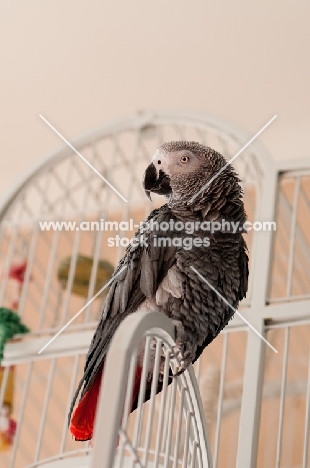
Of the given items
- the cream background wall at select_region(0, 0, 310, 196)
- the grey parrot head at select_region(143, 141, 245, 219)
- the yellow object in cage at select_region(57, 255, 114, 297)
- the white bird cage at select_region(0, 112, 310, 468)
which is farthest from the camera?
the cream background wall at select_region(0, 0, 310, 196)

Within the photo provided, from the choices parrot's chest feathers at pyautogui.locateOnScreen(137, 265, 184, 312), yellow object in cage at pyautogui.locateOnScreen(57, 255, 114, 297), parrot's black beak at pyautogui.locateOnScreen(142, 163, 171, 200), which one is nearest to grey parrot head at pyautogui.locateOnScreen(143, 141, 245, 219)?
parrot's black beak at pyautogui.locateOnScreen(142, 163, 171, 200)

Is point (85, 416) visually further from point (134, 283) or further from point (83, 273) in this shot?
point (83, 273)

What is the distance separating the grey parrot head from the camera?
995mm

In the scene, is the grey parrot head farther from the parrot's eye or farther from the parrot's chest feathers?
the parrot's chest feathers

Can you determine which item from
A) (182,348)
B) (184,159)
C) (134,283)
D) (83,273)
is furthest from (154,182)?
(83,273)

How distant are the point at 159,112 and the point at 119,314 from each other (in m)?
0.73

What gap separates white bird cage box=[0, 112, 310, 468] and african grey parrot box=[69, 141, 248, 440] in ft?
0.36

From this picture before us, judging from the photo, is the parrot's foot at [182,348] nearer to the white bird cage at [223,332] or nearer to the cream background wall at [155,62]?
the white bird cage at [223,332]

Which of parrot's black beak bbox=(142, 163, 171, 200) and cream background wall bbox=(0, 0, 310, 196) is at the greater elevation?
cream background wall bbox=(0, 0, 310, 196)

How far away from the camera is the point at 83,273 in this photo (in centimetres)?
162

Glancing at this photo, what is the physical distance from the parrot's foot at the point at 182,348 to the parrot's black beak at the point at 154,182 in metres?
0.25

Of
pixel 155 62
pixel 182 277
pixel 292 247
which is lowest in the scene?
pixel 182 277

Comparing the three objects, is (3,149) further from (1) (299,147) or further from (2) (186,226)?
(2) (186,226)

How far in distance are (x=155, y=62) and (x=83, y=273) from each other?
0.78m
